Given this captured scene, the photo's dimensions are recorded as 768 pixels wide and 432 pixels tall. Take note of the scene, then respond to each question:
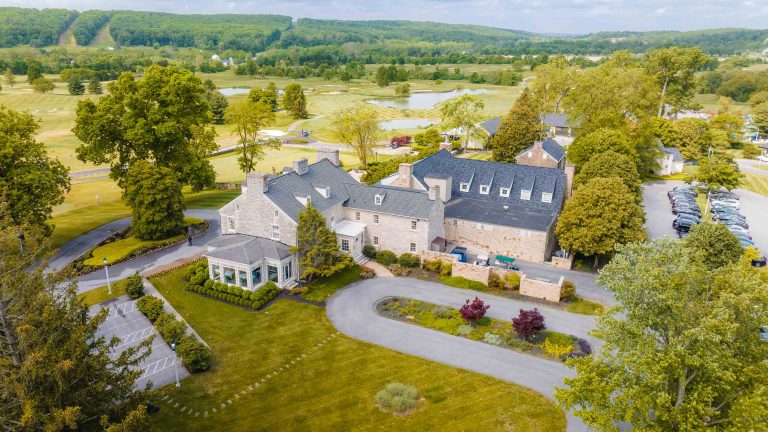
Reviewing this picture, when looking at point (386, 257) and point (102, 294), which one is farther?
point (386, 257)

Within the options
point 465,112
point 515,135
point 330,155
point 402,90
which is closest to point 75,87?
point 402,90

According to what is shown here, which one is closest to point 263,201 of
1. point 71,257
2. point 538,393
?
point 71,257

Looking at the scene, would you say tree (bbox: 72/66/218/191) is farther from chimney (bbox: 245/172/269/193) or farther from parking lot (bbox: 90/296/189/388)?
parking lot (bbox: 90/296/189/388)

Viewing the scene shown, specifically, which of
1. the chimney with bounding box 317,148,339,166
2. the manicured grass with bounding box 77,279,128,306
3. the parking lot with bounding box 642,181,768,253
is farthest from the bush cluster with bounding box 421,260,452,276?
the manicured grass with bounding box 77,279,128,306

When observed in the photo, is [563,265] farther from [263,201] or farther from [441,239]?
[263,201]

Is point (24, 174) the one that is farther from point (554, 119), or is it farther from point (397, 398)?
point (554, 119)

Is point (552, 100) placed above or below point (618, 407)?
above
